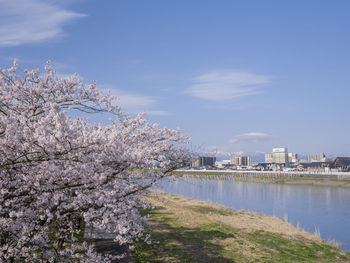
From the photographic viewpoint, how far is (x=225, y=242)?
55.9 feet

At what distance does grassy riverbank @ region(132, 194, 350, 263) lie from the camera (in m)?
14.3

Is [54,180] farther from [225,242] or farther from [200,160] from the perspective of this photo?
[225,242]

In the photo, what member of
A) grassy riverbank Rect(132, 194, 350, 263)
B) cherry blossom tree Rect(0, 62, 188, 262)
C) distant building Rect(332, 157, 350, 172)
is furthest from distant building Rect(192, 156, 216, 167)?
distant building Rect(332, 157, 350, 172)

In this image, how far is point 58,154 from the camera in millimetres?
5441

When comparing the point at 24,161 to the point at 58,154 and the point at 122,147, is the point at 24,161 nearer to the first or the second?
the point at 58,154

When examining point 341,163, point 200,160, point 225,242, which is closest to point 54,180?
point 200,160

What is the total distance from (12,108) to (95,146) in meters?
2.90

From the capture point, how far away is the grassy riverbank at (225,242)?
14.3 metres

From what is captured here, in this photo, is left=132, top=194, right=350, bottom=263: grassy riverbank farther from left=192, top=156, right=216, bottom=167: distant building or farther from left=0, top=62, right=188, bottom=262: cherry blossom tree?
left=0, top=62, right=188, bottom=262: cherry blossom tree

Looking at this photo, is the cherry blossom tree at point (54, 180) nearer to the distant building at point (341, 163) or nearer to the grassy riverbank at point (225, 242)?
the grassy riverbank at point (225, 242)

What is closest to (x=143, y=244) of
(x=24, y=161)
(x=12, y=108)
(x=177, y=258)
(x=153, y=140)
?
(x=177, y=258)

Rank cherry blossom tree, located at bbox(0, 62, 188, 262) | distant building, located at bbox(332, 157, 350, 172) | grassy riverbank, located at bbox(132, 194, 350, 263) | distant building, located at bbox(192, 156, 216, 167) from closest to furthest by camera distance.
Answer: cherry blossom tree, located at bbox(0, 62, 188, 262)
distant building, located at bbox(192, 156, 216, 167)
grassy riverbank, located at bbox(132, 194, 350, 263)
distant building, located at bbox(332, 157, 350, 172)

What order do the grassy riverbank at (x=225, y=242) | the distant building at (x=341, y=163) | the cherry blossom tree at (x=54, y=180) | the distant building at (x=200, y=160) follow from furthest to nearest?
the distant building at (x=341, y=163) → the grassy riverbank at (x=225, y=242) → the distant building at (x=200, y=160) → the cherry blossom tree at (x=54, y=180)

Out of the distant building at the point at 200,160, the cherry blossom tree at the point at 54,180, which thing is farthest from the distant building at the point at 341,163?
the cherry blossom tree at the point at 54,180
